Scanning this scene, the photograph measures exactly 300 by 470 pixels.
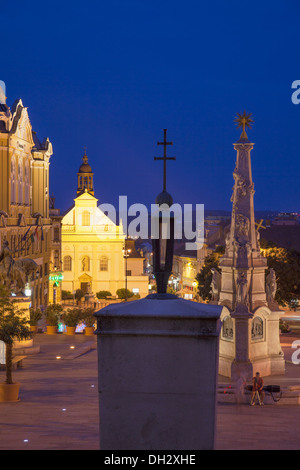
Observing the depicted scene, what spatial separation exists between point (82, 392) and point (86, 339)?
18.0m

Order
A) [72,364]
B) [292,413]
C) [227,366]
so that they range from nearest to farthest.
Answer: [292,413]
[227,366]
[72,364]

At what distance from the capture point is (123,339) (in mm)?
6766

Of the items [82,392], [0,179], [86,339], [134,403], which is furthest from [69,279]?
[134,403]

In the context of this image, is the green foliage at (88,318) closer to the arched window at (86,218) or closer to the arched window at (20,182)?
the arched window at (20,182)

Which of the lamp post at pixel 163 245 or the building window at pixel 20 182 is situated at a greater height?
the building window at pixel 20 182

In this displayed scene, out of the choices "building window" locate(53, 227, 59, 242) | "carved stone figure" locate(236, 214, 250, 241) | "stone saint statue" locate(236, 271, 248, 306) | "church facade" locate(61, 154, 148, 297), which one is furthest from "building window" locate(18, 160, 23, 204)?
"stone saint statue" locate(236, 271, 248, 306)

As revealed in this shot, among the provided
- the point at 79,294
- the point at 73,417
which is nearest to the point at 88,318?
the point at 73,417

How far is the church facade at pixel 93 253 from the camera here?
3553 inches

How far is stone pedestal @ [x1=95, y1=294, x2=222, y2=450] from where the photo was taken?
6.69 meters

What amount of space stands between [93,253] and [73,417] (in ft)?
245

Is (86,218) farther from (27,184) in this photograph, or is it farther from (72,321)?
(72,321)

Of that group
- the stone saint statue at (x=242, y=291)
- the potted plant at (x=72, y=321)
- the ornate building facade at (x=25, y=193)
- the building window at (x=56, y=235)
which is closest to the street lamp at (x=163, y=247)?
the stone saint statue at (x=242, y=291)

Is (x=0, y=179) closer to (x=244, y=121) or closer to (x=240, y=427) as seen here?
(x=244, y=121)

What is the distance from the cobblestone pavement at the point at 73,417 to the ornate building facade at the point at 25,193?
84.6 feet
